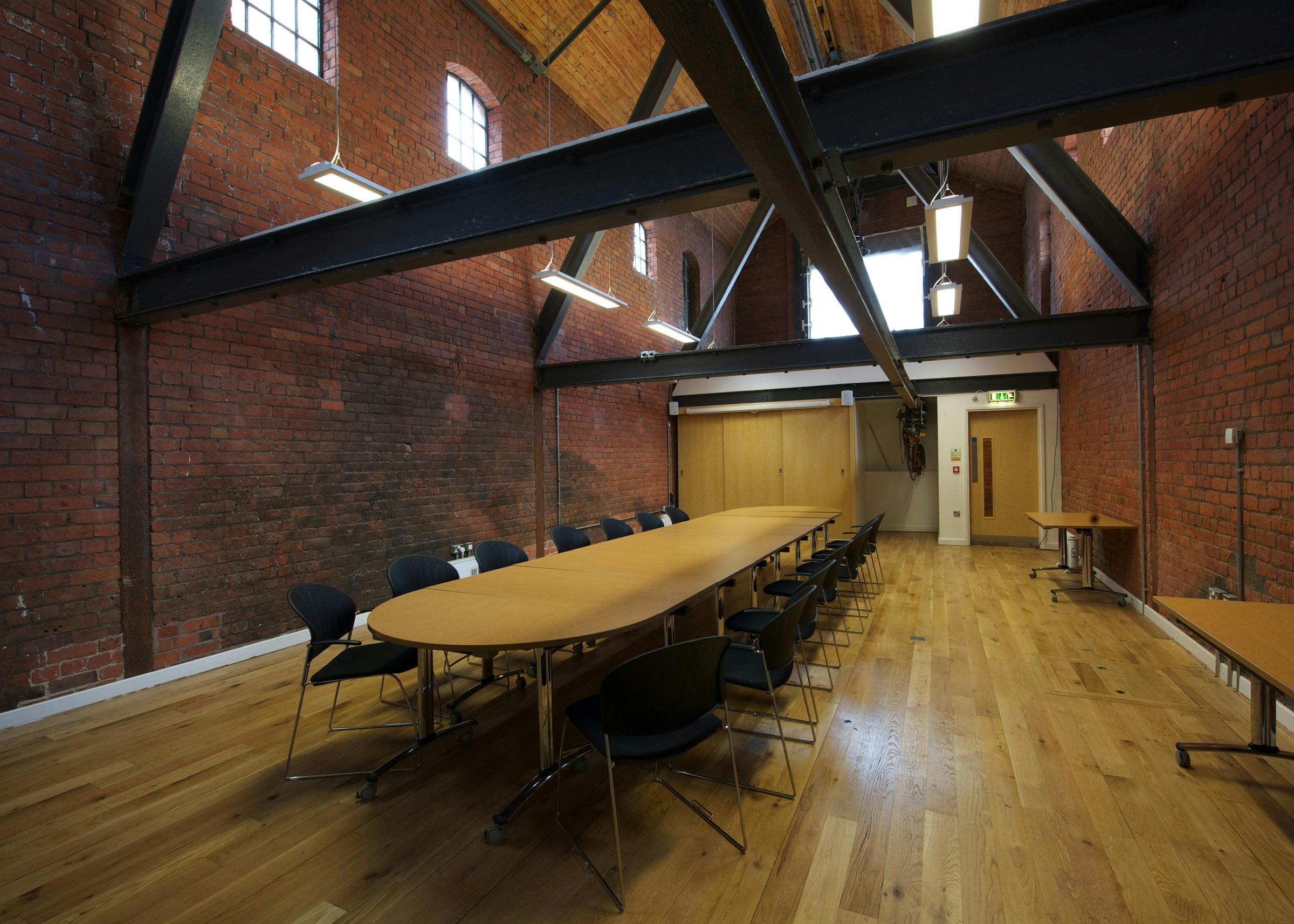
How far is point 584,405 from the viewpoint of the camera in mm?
7898

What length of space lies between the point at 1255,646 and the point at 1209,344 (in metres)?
2.63

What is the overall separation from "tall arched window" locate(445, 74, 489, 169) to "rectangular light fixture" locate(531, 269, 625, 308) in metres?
2.07

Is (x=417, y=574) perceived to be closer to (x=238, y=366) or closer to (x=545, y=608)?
(x=545, y=608)

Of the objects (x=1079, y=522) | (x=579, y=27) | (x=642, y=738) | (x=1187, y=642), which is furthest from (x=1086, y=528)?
(x=579, y=27)

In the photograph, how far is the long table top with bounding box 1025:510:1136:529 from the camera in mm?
5125

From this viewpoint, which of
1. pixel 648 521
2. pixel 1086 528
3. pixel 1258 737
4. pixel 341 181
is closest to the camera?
pixel 1258 737

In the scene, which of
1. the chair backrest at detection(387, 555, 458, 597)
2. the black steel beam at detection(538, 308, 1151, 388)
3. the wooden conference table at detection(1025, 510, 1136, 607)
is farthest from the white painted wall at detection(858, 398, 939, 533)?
the chair backrest at detection(387, 555, 458, 597)

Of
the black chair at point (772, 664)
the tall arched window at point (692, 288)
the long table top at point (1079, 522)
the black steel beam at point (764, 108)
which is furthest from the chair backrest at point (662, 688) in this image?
the tall arched window at point (692, 288)

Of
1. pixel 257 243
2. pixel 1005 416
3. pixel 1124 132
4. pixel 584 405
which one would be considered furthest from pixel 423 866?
pixel 1005 416

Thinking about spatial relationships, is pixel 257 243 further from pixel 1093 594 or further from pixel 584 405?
pixel 1093 594

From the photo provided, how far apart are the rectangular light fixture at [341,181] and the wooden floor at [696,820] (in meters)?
2.99

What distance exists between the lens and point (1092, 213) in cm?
463

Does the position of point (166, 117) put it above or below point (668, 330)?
above

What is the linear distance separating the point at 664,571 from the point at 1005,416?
783 cm
